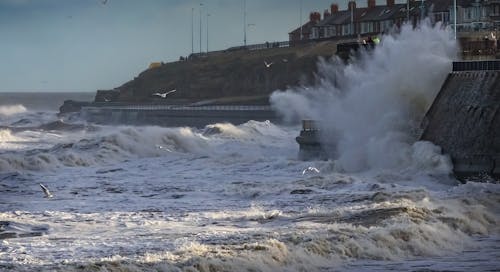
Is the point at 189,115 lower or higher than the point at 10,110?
higher

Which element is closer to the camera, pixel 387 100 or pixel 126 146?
pixel 387 100

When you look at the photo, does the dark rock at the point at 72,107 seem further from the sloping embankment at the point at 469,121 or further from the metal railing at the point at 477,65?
the sloping embankment at the point at 469,121

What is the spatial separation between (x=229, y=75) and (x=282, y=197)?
70.3 m

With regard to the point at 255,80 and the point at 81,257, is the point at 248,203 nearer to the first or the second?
the point at 81,257

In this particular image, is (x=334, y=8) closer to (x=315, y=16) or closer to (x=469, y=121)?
(x=315, y=16)

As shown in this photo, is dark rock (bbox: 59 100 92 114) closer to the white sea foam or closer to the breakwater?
the white sea foam

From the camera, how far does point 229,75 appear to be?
100062mm

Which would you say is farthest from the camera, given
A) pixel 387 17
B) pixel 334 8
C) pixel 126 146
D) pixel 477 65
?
pixel 334 8

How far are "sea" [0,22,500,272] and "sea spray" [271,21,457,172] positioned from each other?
→ 68 millimetres

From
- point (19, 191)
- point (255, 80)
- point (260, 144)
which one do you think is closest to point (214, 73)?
point (255, 80)

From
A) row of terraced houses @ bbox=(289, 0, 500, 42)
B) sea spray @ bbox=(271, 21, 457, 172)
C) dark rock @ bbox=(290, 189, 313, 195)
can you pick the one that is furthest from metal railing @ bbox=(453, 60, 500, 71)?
row of terraced houses @ bbox=(289, 0, 500, 42)

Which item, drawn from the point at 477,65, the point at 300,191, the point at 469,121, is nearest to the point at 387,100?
the point at 477,65

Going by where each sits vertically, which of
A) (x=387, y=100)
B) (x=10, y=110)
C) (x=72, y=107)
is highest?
(x=387, y=100)

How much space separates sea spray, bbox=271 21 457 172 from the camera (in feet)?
118
